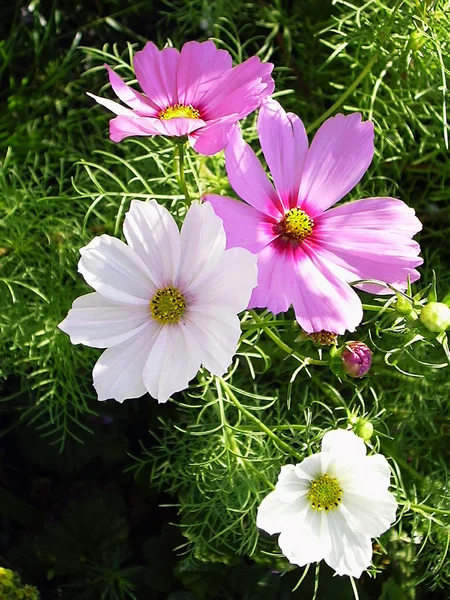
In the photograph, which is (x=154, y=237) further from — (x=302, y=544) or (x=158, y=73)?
(x=302, y=544)

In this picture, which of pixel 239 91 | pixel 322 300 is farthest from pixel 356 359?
pixel 239 91

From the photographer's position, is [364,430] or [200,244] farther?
[364,430]

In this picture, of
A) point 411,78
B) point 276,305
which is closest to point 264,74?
point 276,305

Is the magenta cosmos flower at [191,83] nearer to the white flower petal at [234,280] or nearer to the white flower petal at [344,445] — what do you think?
the white flower petal at [234,280]

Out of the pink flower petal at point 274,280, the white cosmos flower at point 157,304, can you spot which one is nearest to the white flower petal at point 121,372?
the white cosmos flower at point 157,304

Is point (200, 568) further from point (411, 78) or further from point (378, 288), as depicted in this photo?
point (411, 78)

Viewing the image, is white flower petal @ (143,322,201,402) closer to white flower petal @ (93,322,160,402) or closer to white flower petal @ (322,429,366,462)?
white flower petal @ (93,322,160,402)
